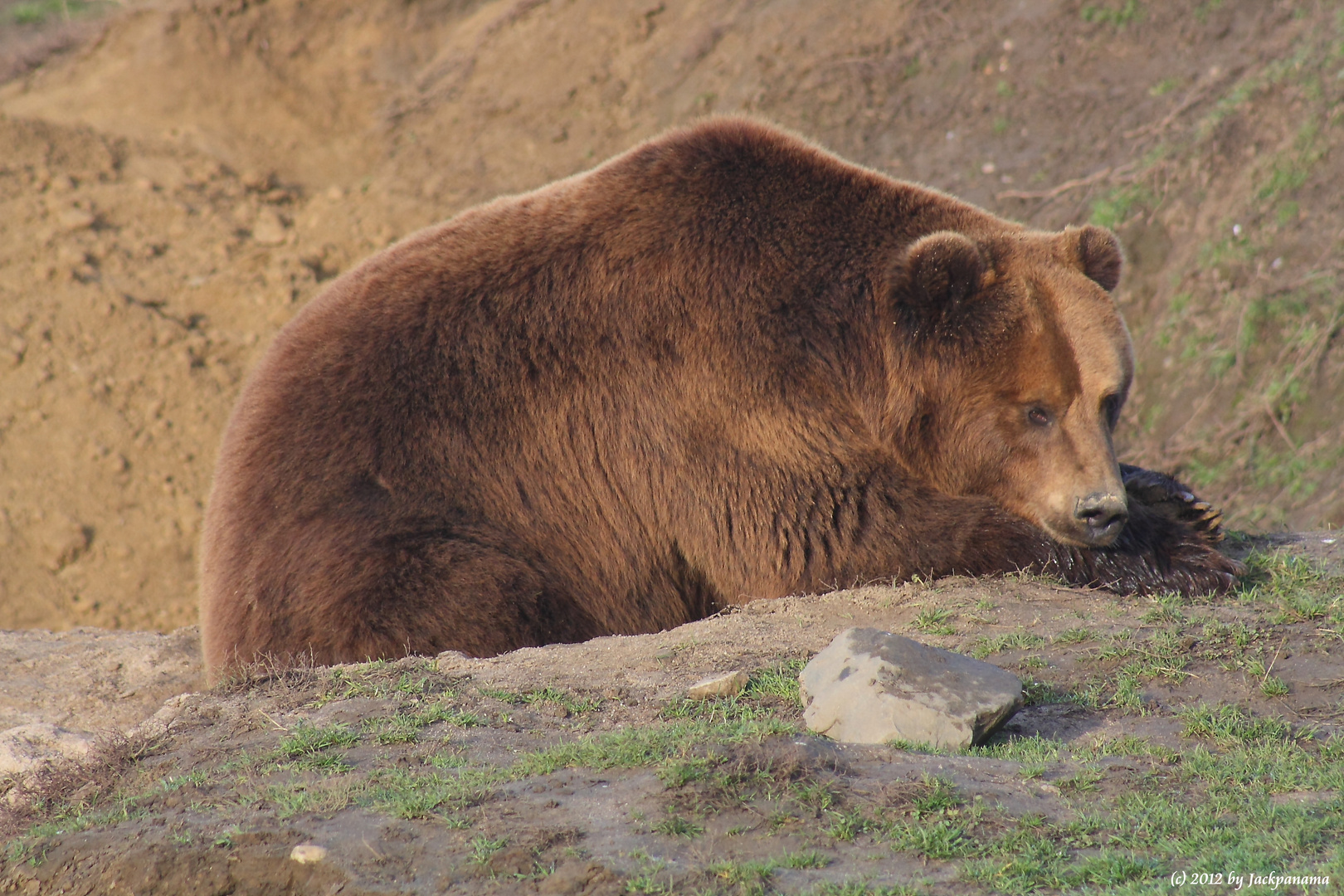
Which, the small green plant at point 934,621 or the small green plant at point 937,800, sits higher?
the small green plant at point 937,800

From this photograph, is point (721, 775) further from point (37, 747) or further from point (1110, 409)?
point (1110, 409)

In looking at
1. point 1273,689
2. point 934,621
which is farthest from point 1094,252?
point 1273,689

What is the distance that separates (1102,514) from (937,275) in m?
1.17

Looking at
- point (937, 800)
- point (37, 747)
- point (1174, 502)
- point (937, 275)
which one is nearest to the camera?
point (937, 800)

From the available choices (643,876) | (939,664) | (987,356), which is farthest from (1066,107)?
(643,876)

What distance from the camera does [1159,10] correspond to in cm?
1273

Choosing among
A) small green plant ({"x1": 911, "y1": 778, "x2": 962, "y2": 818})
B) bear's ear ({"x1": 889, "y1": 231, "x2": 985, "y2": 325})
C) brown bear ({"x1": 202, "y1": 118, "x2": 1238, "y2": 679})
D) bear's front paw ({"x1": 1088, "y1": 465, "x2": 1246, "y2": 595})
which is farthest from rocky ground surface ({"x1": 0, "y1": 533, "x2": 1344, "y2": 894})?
bear's ear ({"x1": 889, "y1": 231, "x2": 985, "y2": 325})

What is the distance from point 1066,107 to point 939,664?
10.4 metres

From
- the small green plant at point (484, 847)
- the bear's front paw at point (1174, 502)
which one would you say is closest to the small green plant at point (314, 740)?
the small green plant at point (484, 847)

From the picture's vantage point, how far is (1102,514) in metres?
4.94

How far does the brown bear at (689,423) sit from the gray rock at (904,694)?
1.31 meters

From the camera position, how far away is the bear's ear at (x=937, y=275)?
16.6 ft

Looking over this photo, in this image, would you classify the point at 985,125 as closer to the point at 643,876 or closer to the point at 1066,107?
the point at 1066,107

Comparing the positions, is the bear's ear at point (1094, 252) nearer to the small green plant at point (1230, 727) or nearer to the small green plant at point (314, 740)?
the small green plant at point (1230, 727)
